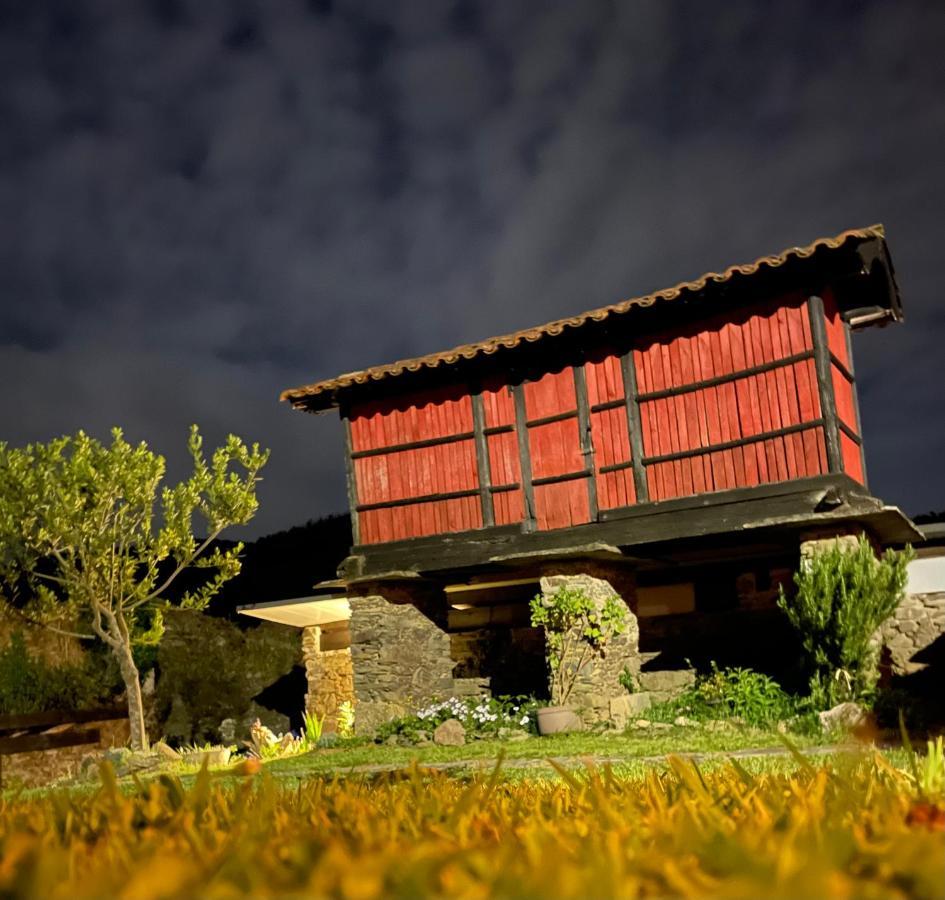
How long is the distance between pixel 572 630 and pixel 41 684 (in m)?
8.36

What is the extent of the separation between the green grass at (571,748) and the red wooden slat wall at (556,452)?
9.72ft

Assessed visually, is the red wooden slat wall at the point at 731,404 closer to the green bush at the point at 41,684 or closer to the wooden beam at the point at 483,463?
the wooden beam at the point at 483,463

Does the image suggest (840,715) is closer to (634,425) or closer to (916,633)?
(916,633)

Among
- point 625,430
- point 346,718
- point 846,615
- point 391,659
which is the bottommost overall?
point 346,718

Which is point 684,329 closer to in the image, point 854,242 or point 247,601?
point 854,242

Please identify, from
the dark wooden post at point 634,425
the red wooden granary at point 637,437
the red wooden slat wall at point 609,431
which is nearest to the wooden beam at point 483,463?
the red wooden granary at point 637,437

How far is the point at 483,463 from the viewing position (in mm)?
13836

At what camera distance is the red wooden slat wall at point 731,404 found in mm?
11336

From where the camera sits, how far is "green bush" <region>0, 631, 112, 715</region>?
14.7 metres

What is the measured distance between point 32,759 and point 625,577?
356 inches

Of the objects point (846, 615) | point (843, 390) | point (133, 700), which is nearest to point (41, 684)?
point (133, 700)


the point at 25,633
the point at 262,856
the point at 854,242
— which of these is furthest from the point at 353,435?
the point at 262,856

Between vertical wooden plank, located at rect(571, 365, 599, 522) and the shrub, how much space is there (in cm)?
293

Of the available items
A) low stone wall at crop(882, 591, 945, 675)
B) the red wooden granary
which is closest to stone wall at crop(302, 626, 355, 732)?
the red wooden granary
